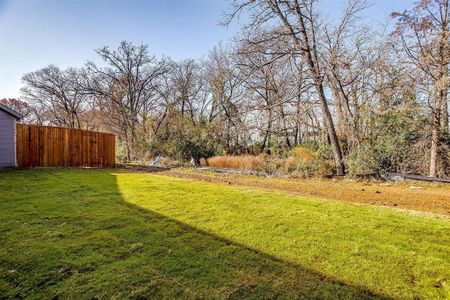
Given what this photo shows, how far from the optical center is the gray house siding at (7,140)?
28.2ft

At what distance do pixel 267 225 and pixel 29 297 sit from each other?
7.08ft

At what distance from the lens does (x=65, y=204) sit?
377 centimetres

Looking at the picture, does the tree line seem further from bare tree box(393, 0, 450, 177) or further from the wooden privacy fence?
the wooden privacy fence

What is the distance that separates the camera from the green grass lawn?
166cm

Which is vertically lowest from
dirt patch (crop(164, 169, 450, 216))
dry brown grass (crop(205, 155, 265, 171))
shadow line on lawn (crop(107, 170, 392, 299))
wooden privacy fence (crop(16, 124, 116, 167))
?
shadow line on lawn (crop(107, 170, 392, 299))

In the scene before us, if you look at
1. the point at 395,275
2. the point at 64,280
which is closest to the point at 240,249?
the point at 395,275

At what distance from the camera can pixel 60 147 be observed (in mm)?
9852

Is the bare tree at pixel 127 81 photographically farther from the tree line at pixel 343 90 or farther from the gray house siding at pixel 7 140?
the gray house siding at pixel 7 140

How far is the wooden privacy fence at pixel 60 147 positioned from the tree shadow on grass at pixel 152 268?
819cm

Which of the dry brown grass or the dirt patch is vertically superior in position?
the dry brown grass

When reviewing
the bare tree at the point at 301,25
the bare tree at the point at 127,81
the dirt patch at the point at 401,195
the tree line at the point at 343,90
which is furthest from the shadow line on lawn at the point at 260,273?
the bare tree at the point at 127,81

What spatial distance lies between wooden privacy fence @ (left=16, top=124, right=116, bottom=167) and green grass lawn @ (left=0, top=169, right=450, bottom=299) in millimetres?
6838

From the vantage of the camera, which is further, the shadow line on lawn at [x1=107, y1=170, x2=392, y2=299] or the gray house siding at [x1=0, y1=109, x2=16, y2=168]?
the gray house siding at [x1=0, y1=109, x2=16, y2=168]

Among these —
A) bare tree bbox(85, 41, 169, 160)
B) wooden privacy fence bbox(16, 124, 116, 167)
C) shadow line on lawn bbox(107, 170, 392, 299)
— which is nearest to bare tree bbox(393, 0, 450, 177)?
shadow line on lawn bbox(107, 170, 392, 299)
